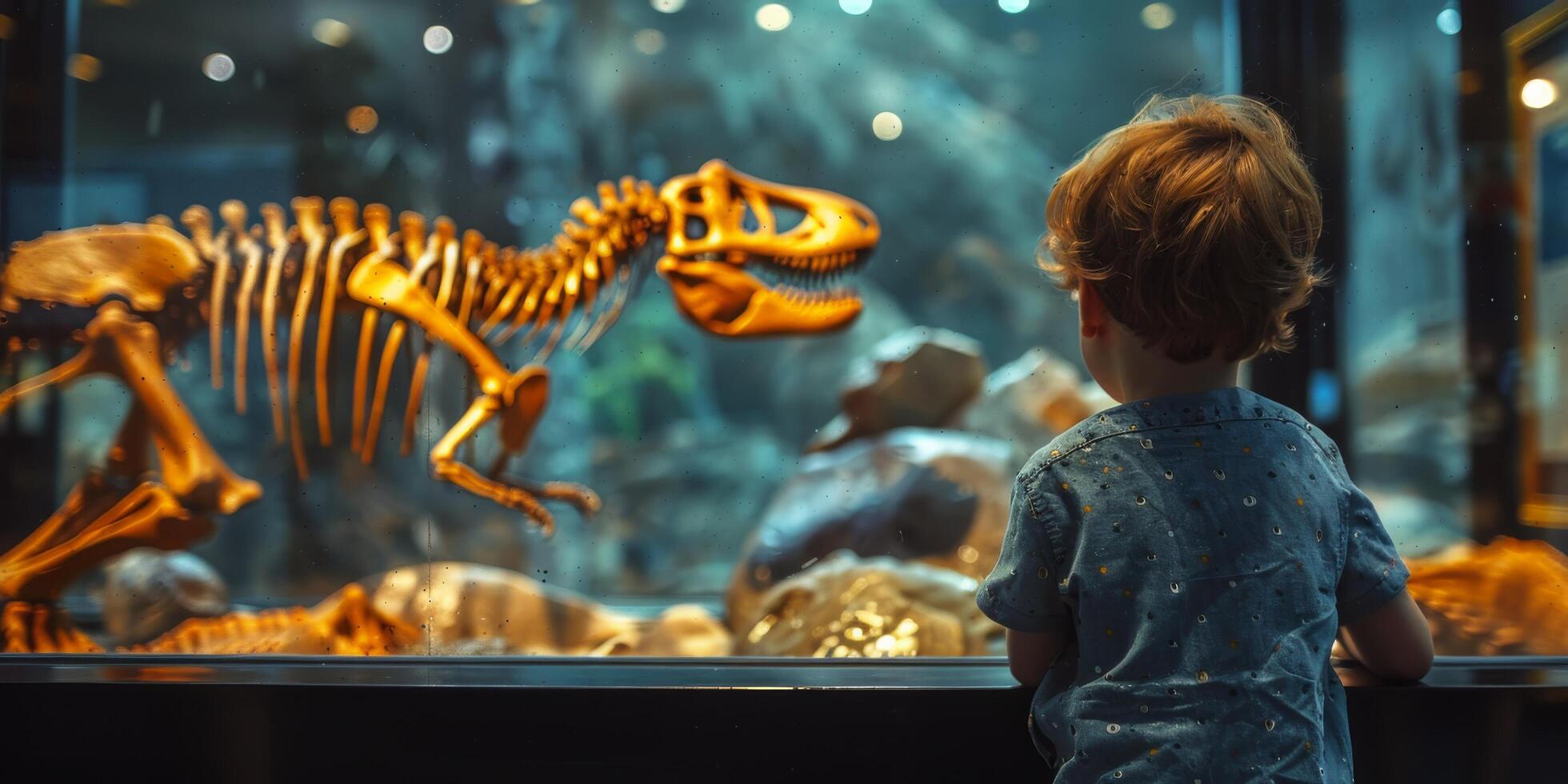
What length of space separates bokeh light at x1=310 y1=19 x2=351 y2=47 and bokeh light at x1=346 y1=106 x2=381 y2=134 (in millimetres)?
236

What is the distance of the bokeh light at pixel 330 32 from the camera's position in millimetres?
2883

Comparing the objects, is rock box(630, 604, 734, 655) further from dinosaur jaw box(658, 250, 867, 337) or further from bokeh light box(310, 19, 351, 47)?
bokeh light box(310, 19, 351, 47)

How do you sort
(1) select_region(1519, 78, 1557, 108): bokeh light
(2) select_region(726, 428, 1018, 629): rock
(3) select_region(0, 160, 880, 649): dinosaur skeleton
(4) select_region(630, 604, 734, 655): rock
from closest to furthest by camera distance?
1. (1) select_region(1519, 78, 1557, 108): bokeh light
2. (3) select_region(0, 160, 880, 649): dinosaur skeleton
3. (4) select_region(630, 604, 734, 655): rock
4. (2) select_region(726, 428, 1018, 629): rock

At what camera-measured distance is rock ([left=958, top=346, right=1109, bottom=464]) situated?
3865mm

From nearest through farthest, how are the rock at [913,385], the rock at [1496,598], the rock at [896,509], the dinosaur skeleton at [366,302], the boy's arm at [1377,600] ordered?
the boy's arm at [1377,600], the rock at [1496,598], the dinosaur skeleton at [366,302], the rock at [896,509], the rock at [913,385]

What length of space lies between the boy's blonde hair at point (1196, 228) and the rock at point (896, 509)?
8.04 feet

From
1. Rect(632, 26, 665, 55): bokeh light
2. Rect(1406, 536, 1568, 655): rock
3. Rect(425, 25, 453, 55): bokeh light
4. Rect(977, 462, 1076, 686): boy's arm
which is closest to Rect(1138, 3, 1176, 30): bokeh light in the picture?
Rect(632, 26, 665, 55): bokeh light

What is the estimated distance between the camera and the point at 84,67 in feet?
8.72

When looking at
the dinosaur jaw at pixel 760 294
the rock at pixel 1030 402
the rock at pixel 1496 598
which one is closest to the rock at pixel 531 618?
the dinosaur jaw at pixel 760 294

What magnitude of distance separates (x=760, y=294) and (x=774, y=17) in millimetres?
1034

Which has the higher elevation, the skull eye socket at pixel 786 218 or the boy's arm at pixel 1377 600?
the skull eye socket at pixel 786 218

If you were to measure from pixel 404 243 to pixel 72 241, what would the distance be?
32.9 inches

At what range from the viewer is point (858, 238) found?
114 inches

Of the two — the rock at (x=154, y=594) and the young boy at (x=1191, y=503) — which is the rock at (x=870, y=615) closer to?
the rock at (x=154, y=594)
